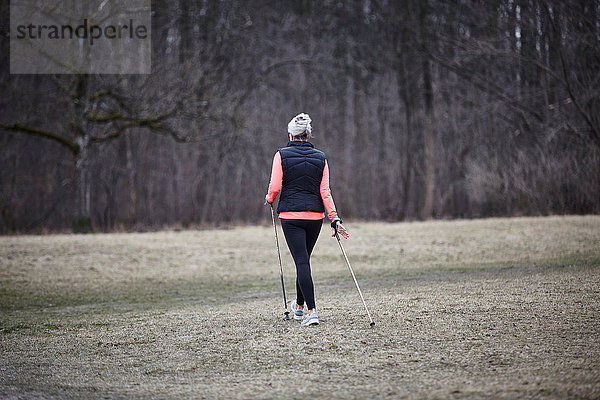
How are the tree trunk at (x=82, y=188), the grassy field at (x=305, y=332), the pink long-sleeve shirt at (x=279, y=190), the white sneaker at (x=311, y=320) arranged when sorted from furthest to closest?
the tree trunk at (x=82, y=188) → the white sneaker at (x=311, y=320) → the pink long-sleeve shirt at (x=279, y=190) → the grassy field at (x=305, y=332)

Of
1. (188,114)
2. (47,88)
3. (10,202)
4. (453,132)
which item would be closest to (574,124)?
(453,132)

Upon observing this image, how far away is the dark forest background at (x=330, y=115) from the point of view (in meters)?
26.1

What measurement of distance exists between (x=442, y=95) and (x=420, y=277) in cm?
2506

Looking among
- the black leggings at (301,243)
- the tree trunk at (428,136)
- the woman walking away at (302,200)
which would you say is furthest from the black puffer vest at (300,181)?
the tree trunk at (428,136)

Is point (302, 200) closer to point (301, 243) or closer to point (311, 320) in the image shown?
point (301, 243)

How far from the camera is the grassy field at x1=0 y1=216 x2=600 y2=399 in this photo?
587cm

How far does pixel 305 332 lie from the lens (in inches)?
304

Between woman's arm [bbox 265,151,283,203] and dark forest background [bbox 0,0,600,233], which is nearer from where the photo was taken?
woman's arm [bbox 265,151,283,203]

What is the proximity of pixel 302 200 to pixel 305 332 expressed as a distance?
1428mm

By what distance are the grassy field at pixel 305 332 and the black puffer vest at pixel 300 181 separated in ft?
4.53

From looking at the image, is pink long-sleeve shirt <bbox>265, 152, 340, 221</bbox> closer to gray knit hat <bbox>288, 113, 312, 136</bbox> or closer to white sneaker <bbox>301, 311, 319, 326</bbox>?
gray knit hat <bbox>288, 113, 312, 136</bbox>

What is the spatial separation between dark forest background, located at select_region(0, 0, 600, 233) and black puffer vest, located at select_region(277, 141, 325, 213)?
729 inches

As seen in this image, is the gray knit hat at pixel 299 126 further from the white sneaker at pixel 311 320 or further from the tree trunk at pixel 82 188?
the tree trunk at pixel 82 188

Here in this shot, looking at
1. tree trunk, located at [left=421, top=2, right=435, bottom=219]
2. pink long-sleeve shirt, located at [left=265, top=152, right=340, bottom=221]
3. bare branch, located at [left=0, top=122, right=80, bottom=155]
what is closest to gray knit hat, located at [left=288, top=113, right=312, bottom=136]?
pink long-sleeve shirt, located at [left=265, top=152, right=340, bottom=221]
